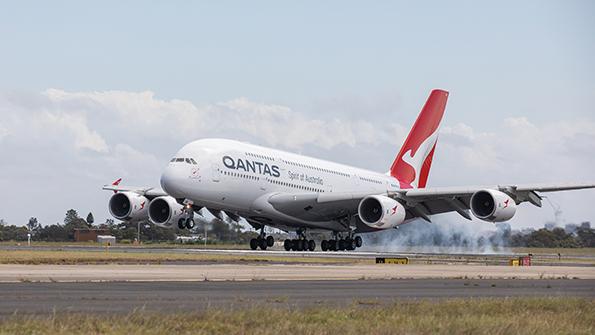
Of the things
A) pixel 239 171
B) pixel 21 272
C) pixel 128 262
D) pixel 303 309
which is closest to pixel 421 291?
pixel 303 309

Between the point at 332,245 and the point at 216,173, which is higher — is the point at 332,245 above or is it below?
below

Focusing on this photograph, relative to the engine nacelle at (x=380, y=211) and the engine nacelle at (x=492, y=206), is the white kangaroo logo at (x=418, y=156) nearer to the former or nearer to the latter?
the engine nacelle at (x=380, y=211)

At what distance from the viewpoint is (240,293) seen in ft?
79.2

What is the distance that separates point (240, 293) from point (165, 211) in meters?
39.2

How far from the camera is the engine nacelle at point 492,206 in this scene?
56844 mm

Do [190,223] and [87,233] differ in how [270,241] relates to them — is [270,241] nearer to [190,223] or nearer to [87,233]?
[190,223]

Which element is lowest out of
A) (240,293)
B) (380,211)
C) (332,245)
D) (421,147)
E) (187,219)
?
(240,293)

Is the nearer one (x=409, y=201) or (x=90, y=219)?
(x=409, y=201)

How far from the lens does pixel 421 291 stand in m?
26.8

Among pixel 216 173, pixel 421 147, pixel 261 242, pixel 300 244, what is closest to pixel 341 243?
pixel 300 244

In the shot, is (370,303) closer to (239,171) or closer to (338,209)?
(239,171)

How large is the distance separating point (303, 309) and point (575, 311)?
5.08 meters

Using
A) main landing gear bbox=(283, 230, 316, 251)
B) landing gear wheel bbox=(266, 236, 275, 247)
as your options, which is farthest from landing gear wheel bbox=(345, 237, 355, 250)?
landing gear wheel bbox=(266, 236, 275, 247)

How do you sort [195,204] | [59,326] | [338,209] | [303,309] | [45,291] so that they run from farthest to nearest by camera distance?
[338,209] < [195,204] < [45,291] < [303,309] < [59,326]
